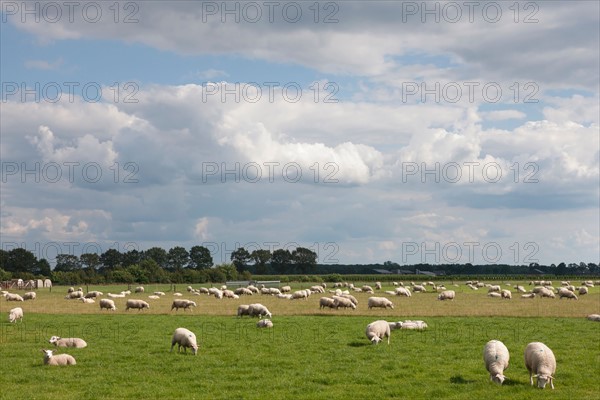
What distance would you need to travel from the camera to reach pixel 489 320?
38.1 meters

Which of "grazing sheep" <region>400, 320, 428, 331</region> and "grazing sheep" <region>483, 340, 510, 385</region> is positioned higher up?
"grazing sheep" <region>483, 340, 510, 385</region>

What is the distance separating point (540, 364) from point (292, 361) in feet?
27.1

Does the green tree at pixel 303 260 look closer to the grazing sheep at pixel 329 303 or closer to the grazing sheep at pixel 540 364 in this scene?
the grazing sheep at pixel 329 303

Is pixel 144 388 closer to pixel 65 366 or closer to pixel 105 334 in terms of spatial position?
pixel 65 366

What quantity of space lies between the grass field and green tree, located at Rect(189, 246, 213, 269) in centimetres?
14059

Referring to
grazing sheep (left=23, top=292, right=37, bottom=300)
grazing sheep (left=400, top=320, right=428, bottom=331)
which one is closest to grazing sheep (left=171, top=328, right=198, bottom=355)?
grazing sheep (left=400, top=320, right=428, bottom=331)

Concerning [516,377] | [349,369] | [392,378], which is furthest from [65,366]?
[516,377]

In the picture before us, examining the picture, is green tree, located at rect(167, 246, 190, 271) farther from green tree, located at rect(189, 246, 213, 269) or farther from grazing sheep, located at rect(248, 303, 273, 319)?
grazing sheep, located at rect(248, 303, 273, 319)

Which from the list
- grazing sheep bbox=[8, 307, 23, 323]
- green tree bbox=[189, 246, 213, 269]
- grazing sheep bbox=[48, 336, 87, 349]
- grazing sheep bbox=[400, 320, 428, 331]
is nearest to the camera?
grazing sheep bbox=[48, 336, 87, 349]

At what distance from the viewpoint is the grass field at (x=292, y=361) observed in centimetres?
1856

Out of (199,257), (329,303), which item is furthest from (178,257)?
(329,303)

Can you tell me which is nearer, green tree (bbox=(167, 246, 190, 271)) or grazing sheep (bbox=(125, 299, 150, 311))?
grazing sheep (bbox=(125, 299, 150, 311))

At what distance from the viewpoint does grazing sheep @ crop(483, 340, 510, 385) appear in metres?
19.3

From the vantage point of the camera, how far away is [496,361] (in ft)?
64.6
